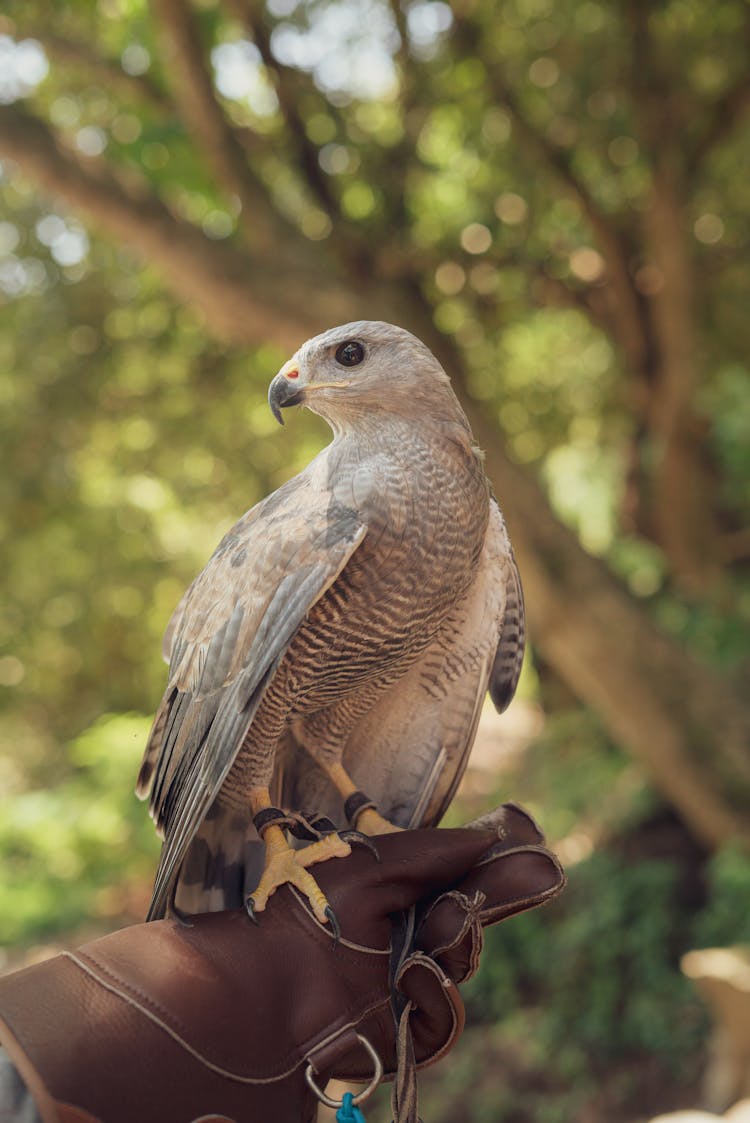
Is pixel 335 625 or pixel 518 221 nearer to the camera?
pixel 335 625

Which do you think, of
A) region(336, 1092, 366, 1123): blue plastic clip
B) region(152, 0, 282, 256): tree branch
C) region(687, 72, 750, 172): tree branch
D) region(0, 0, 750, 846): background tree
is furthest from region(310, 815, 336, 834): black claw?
region(687, 72, 750, 172): tree branch

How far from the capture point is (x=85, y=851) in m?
7.82

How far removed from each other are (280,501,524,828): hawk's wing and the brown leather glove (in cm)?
15

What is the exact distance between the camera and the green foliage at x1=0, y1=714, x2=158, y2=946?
24.5ft

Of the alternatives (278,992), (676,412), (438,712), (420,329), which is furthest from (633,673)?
(278,992)

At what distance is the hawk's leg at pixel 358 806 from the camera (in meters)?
1.82

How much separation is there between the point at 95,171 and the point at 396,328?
13.1 ft

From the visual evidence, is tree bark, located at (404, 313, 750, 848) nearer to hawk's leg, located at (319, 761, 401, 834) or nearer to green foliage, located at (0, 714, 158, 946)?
hawk's leg, located at (319, 761, 401, 834)

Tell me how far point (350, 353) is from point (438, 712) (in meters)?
0.70

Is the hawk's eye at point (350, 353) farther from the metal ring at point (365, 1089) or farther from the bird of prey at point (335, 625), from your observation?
the metal ring at point (365, 1089)

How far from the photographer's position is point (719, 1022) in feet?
15.9

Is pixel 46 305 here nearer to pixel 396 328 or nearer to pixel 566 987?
pixel 566 987

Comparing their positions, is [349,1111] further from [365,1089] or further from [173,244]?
[173,244]

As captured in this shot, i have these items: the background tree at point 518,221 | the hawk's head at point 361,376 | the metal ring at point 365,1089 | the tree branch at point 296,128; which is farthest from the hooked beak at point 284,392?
the tree branch at point 296,128
